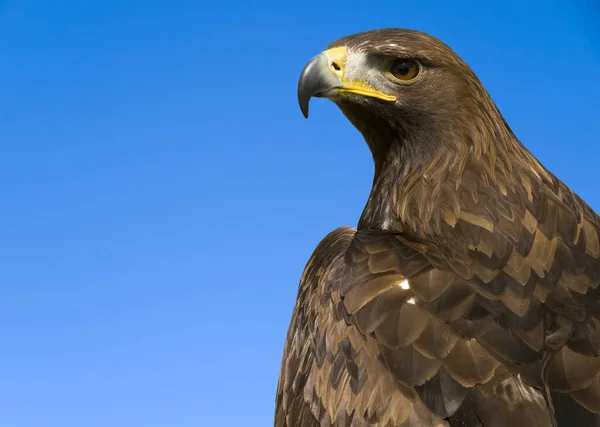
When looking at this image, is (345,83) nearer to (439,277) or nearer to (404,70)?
(404,70)

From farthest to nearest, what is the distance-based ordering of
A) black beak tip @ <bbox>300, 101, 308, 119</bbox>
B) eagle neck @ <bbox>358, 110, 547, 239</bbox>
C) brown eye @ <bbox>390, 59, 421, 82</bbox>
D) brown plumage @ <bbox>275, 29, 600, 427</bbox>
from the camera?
black beak tip @ <bbox>300, 101, 308, 119</bbox> < brown eye @ <bbox>390, 59, 421, 82</bbox> < eagle neck @ <bbox>358, 110, 547, 239</bbox> < brown plumage @ <bbox>275, 29, 600, 427</bbox>

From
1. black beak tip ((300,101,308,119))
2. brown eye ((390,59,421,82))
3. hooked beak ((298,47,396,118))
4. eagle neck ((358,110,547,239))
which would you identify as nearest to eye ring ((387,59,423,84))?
brown eye ((390,59,421,82))

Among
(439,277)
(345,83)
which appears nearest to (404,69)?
(345,83)

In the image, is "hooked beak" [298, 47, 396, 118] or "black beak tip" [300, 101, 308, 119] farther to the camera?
"black beak tip" [300, 101, 308, 119]

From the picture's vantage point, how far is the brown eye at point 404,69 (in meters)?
5.15

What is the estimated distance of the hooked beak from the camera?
5.21 meters

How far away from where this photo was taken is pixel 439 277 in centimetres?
430

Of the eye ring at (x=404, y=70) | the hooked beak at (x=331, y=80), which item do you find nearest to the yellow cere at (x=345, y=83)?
the hooked beak at (x=331, y=80)

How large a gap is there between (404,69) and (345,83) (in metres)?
0.39

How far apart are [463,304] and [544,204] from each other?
3.15ft

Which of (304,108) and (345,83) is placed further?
(304,108)

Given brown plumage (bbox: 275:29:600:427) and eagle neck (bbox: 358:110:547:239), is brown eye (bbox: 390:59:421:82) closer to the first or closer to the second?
brown plumage (bbox: 275:29:600:427)

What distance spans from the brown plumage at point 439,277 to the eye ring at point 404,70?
2 centimetres

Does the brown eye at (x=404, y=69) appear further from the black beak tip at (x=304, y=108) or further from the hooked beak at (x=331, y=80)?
the black beak tip at (x=304, y=108)
